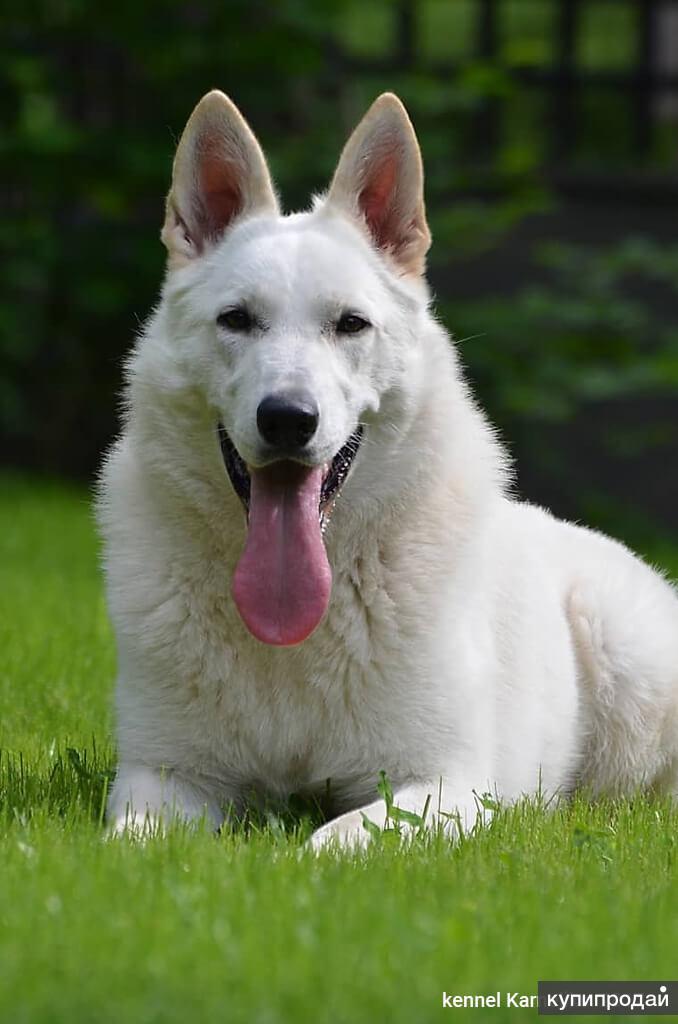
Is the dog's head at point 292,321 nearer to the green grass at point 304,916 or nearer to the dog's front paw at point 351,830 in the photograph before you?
the dog's front paw at point 351,830

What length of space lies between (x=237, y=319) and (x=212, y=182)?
55 centimetres

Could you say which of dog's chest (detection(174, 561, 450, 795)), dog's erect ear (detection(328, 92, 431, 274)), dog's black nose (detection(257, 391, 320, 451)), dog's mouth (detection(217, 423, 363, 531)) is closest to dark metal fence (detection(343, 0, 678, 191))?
dog's erect ear (detection(328, 92, 431, 274))

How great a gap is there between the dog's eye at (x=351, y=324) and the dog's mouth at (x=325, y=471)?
0.87ft

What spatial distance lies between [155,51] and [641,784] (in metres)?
9.75

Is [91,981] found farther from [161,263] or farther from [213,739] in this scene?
[161,263]

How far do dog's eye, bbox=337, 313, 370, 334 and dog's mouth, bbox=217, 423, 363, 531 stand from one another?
0.26 m

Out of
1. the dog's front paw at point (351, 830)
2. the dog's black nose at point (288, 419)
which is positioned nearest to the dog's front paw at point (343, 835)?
the dog's front paw at point (351, 830)

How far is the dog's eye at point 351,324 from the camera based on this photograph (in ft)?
14.4

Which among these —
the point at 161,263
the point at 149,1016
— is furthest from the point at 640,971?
the point at 161,263

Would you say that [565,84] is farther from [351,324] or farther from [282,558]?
[282,558]

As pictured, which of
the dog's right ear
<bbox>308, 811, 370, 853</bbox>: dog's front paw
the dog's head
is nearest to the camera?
<bbox>308, 811, 370, 853</bbox>: dog's front paw

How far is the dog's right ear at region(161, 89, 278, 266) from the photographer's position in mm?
4586

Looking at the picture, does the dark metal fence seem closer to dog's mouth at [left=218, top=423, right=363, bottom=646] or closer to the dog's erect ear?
the dog's erect ear

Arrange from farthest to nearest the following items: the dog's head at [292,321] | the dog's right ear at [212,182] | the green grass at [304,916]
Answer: the dog's right ear at [212,182], the dog's head at [292,321], the green grass at [304,916]
